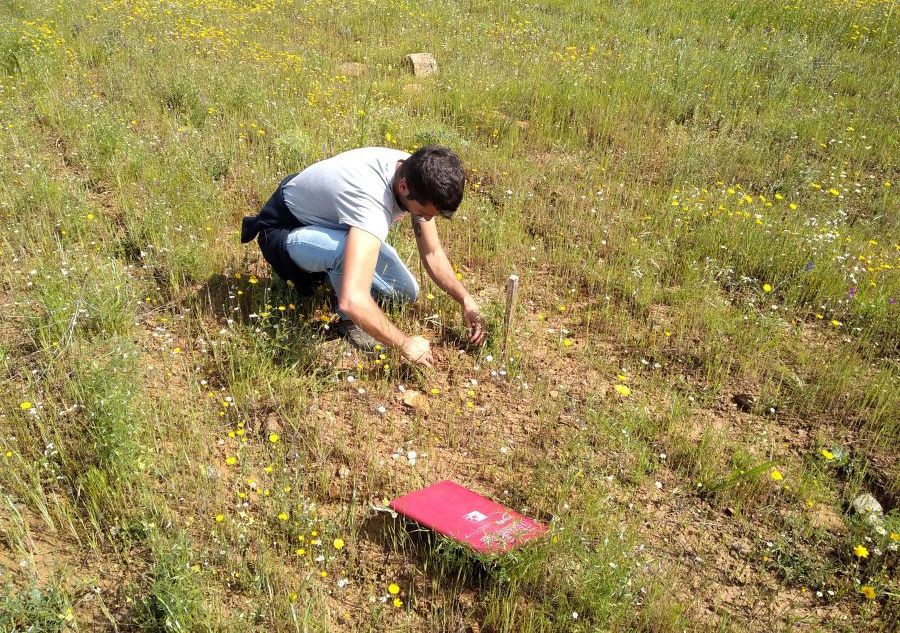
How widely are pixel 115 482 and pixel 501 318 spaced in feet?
7.19

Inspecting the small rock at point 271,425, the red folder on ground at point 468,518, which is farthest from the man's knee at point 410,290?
the red folder on ground at point 468,518

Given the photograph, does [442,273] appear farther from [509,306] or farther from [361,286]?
[361,286]

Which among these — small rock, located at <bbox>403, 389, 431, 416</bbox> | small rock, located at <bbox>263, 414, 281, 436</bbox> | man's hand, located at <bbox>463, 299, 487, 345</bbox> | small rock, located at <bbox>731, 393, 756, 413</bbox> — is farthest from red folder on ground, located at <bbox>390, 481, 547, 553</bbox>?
small rock, located at <bbox>731, 393, 756, 413</bbox>

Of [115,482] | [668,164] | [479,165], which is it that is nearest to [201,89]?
[479,165]

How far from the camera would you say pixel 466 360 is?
4012mm

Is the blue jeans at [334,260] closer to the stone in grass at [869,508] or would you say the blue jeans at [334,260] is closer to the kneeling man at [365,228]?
the kneeling man at [365,228]

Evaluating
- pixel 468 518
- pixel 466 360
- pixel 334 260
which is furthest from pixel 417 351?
pixel 468 518

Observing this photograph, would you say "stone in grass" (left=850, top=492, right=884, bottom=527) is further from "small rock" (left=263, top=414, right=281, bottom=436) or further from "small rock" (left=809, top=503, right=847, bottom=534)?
"small rock" (left=263, top=414, right=281, bottom=436)

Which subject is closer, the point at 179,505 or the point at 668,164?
the point at 179,505

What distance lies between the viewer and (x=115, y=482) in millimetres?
2895

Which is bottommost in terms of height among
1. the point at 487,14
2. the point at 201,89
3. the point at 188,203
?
the point at 188,203

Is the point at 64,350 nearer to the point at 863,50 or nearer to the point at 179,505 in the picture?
the point at 179,505

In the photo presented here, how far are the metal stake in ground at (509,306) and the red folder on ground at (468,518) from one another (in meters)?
1.07

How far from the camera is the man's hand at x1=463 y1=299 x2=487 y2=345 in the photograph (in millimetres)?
3938
